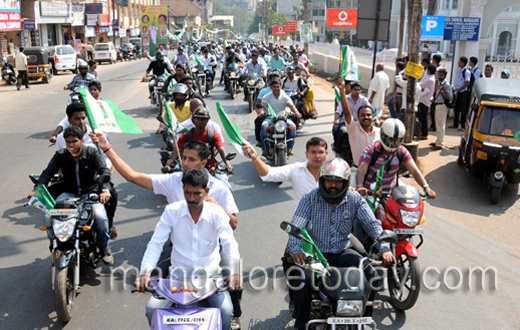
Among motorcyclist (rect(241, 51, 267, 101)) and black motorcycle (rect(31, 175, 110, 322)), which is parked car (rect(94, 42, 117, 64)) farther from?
black motorcycle (rect(31, 175, 110, 322))

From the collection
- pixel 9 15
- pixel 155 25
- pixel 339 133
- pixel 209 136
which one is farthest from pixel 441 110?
pixel 155 25

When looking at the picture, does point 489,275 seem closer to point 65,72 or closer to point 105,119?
point 105,119

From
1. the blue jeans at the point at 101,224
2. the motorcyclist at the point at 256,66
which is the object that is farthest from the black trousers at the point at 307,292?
the motorcyclist at the point at 256,66

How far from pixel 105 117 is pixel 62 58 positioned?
30128 mm

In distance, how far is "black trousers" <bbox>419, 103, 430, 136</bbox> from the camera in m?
13.1

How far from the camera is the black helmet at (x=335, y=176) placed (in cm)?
411

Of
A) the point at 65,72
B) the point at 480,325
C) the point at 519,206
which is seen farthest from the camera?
the point at 65,72

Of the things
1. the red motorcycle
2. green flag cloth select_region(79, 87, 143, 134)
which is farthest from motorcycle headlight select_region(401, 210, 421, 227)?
green flag cloth select_region(79, 87, 143, 134)

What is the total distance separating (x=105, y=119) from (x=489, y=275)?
4830 millimetres

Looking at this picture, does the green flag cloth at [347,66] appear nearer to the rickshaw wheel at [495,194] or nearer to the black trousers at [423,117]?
the rickshaw wheel at [495,194]

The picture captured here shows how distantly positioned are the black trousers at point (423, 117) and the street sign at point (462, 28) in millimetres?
4746

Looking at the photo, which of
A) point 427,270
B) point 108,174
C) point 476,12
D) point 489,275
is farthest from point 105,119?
point 476,12

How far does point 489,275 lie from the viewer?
6.10 metres

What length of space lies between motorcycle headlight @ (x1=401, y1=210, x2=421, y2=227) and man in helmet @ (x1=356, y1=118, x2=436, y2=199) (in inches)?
33.7
